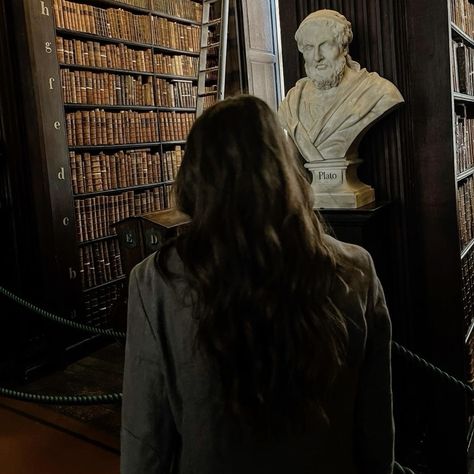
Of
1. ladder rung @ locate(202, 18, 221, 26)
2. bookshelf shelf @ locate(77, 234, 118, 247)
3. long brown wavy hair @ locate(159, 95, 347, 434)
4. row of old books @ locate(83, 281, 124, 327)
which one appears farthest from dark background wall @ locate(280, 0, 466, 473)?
ladder rung @ locate(202, 18, 221, 26)

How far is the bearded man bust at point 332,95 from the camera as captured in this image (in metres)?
2.05

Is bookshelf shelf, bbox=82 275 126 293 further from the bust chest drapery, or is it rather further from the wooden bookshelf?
the bust chest drapery

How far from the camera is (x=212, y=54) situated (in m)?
5.07

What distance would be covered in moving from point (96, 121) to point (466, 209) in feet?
8.22

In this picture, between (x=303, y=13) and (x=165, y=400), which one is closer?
(x=165, y=400)

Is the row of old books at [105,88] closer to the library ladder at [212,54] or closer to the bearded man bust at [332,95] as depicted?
the library ladder at [212,54]

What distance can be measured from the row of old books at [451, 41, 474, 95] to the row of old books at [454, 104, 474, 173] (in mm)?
96

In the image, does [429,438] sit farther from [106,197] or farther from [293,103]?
[106,197]

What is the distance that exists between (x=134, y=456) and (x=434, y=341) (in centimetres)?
164

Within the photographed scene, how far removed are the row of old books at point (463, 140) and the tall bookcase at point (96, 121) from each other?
70.2 inches

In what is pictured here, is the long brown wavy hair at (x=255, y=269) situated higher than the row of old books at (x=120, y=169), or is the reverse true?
Result: the row of old books at (x=120, y=169)

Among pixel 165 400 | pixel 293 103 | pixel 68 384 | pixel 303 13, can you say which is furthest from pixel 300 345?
pixel 68 384

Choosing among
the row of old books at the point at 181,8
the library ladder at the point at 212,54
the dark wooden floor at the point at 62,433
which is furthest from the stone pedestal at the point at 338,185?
the row of old books at the point at 181,8

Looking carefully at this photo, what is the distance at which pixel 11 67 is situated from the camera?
343cm
